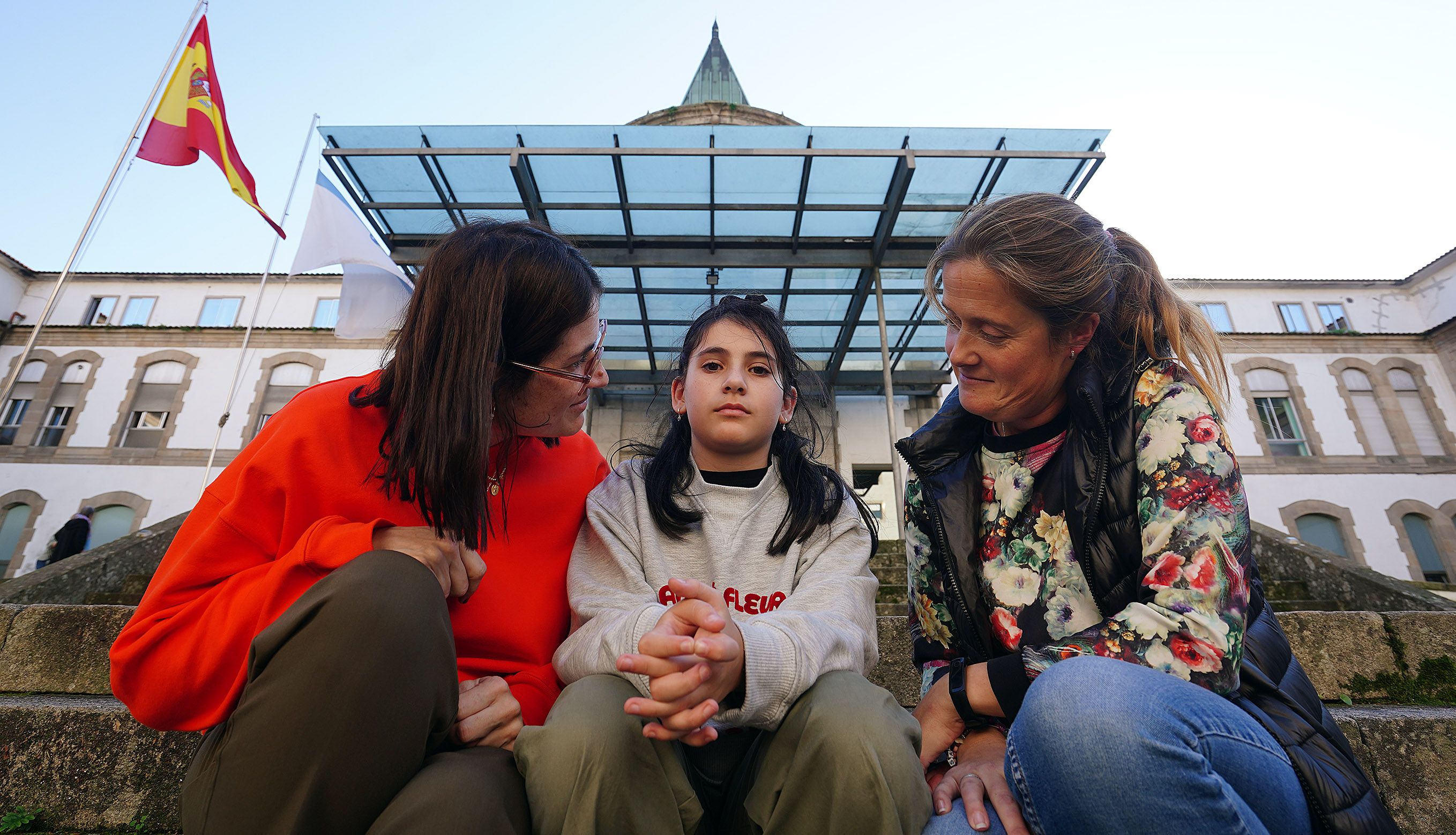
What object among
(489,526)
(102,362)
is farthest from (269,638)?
(102,362)

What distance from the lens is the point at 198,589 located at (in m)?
1.07

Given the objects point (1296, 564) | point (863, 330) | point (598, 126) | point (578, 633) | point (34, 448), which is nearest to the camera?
point (578, 633)

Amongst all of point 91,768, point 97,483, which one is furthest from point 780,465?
point 97,483

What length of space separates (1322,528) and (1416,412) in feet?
13.5

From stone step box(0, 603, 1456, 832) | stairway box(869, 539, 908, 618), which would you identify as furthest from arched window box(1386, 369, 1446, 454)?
stone step box(0, 603, 1456, 832)

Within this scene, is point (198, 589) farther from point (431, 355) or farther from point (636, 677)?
point (636, 677)

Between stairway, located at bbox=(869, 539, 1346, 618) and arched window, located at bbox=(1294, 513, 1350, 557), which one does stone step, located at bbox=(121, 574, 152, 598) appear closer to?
stairway, located at bbox=(869, 539, 1346, 618)

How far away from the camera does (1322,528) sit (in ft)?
48.4

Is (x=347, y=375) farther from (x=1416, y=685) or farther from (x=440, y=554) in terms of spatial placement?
(x=1416, y=685)

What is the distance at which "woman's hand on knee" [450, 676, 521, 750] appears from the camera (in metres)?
1.06

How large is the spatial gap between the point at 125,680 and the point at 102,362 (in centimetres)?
2113

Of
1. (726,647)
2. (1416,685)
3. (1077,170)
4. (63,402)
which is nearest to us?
(726,647)

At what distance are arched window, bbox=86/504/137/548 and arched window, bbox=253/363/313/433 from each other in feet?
10.3

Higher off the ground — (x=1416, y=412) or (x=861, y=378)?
(x=1416, y=412)
